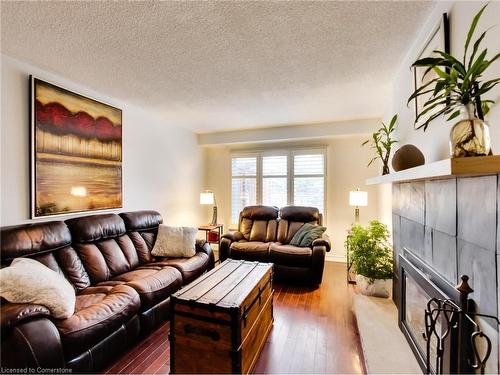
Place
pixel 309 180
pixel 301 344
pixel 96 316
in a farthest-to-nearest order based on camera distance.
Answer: pixel 309 180 → pixel 301 344 → pixel 96 316

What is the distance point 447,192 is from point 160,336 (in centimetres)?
257

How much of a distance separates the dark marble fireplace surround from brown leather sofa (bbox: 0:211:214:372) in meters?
2.26

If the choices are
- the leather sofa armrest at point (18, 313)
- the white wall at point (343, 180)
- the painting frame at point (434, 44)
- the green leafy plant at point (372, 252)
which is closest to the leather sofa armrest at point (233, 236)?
the white wall at point (343, 180)

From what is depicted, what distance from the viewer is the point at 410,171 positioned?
139cm

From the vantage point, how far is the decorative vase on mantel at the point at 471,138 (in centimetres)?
95

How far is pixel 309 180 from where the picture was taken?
4.81 m

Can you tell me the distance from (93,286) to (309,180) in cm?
385

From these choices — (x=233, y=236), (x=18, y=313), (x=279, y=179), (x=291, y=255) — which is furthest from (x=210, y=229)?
(x=18, y=313)

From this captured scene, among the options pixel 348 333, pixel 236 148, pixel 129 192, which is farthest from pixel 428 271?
pixel 236 148

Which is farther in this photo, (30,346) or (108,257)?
(108,257)

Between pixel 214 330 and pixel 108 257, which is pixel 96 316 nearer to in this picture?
pixel 214 330

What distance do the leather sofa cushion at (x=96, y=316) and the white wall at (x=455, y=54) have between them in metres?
2.53

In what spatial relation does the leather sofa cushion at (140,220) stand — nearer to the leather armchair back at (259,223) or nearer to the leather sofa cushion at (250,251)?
the leather sofa cushion at (250,251)

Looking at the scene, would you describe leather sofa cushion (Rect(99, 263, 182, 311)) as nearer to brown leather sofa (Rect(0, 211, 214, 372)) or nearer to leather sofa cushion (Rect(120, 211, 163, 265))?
brown leather sofa (Rect(0, 211, 214, 372))
